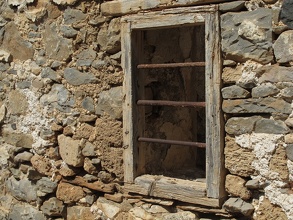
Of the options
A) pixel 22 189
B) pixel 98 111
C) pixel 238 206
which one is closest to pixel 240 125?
pixel 238 206

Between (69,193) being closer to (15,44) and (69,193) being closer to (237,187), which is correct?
(15,44)

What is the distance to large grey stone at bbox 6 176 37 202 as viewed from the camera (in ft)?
13.1

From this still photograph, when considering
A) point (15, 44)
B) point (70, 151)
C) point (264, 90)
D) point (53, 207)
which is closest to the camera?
point (264, 90)

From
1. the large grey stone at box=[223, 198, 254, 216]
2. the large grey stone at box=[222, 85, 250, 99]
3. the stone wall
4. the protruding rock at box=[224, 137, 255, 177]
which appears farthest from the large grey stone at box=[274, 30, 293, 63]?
the large grey stone at box=[223, 198, 254, 216]

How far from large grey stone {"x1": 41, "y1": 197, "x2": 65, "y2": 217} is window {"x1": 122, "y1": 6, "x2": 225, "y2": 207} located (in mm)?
667

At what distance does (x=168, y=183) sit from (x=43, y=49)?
4.46 ft

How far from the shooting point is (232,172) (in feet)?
9.65

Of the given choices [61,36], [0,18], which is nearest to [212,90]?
[61,36]

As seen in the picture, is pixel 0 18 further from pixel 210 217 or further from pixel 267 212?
pixel 267 212

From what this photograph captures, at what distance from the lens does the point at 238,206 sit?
2.90 m

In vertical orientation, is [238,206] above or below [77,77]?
below

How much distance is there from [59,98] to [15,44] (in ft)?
2.06

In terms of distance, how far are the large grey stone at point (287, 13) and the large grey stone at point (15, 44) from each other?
1952 millimetres

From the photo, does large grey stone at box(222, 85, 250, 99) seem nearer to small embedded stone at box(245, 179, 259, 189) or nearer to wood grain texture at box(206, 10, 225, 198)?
wood grain texture at box(206, 10, 225, 198)
